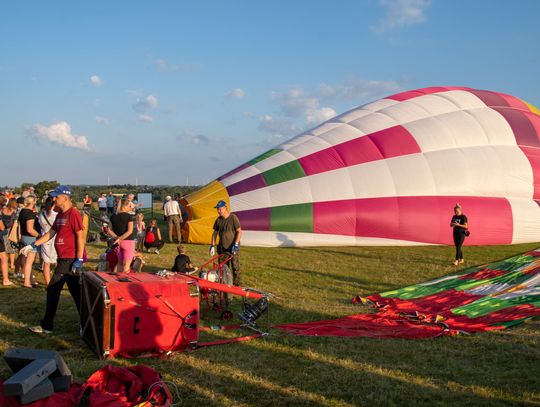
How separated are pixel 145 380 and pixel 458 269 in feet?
24.6

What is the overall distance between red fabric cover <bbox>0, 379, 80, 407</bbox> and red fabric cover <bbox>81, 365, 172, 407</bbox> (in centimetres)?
8

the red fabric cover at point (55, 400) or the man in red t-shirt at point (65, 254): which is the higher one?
the man in red t-shirt at point (65, 254)

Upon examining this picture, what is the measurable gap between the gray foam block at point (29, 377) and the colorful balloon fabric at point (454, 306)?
273cm

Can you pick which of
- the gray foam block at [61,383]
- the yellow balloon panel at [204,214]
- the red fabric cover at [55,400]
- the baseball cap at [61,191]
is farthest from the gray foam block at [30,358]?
the yellow balloon panel at [204,214]

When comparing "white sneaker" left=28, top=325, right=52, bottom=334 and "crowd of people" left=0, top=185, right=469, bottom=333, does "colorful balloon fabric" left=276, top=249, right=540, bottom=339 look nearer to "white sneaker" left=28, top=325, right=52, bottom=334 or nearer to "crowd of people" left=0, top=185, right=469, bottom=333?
"crowd of people" left=0, top=185, right=469, bottom=333

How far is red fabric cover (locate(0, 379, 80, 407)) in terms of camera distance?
3314 millimetres

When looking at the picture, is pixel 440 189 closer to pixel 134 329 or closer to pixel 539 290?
pixel 539 290

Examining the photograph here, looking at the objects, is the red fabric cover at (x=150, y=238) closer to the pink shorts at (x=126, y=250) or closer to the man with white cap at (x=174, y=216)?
the man with white cap at (x=174, y=216)

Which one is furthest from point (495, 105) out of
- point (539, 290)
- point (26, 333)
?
point (26, 333)

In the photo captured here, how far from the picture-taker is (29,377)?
3.30 meters

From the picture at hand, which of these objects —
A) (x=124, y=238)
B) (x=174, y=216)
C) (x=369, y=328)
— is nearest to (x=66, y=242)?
(x=124, y=238)

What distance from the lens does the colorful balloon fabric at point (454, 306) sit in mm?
5707

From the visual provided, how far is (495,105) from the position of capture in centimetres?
1416

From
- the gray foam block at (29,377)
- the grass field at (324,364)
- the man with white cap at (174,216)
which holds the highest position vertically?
the man with white cap at (174,216)
